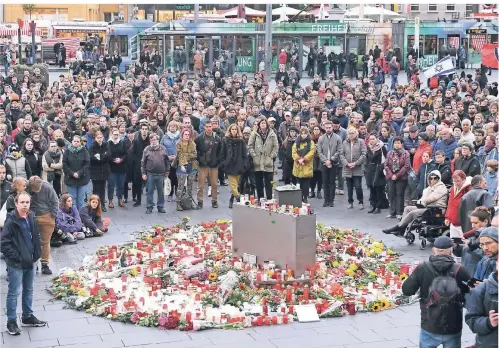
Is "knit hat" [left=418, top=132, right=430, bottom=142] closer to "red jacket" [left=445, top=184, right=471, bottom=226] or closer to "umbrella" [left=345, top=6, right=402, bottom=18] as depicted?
"red jacket" [left=445, top=184, right=471, bottom=226]

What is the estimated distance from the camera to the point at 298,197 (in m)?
13.0

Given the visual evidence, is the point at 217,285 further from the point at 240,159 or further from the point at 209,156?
the point at 209,156

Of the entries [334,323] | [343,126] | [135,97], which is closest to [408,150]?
[343,126]

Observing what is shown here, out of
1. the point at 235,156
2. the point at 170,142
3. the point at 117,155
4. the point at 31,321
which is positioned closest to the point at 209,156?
the point at 235,156

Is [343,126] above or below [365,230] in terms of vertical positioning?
above

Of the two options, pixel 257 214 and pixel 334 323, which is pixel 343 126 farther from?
pixel 334 323

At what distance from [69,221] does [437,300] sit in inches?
326

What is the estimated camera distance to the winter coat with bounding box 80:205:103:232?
620 inches

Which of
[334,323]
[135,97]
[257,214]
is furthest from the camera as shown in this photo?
[135,97]

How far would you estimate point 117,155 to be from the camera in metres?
18.1

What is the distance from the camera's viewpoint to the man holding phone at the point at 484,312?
770 cm

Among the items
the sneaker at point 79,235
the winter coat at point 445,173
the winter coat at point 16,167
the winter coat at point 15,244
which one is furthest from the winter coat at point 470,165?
the winter coat at point 15,244

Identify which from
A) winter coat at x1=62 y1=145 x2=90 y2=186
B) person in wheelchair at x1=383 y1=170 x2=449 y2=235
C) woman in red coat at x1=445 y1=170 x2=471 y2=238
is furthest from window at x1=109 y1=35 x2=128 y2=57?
woman in red coat at x1=445 y1=170 x2=471 y2=238

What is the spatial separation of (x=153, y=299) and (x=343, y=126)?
10.1m
